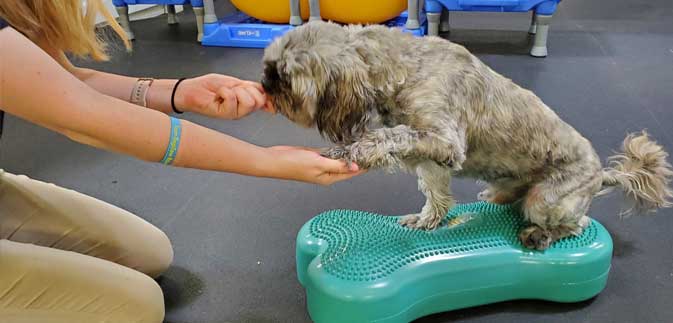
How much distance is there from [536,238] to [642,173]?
0.46m

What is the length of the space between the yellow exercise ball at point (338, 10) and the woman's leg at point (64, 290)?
3.11 metres

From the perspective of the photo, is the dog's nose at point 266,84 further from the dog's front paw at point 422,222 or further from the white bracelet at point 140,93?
the dog's front paw at point 422,222

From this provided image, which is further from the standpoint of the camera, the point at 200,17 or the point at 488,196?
the point at 200,17

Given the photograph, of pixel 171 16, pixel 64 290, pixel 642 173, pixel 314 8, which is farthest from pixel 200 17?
pixel 642 173

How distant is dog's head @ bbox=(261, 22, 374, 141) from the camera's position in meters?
1.49

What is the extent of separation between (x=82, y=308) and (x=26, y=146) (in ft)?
6.70

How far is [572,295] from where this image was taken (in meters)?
1.87

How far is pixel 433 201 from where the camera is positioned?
2.02m

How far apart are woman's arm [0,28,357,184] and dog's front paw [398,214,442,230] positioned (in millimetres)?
542

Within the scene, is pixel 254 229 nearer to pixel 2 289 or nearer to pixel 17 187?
pixel 17 187

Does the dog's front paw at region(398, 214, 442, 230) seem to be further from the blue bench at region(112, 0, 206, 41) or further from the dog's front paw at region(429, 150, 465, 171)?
the blue bench at region(112, 0, 206, 41)

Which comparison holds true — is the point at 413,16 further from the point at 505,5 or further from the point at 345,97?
the point at 345,97

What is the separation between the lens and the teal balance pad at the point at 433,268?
5.54 ft

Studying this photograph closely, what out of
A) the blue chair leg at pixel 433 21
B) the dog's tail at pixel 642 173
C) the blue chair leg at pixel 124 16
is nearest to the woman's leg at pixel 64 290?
the dog's tail at pixel 642 173
